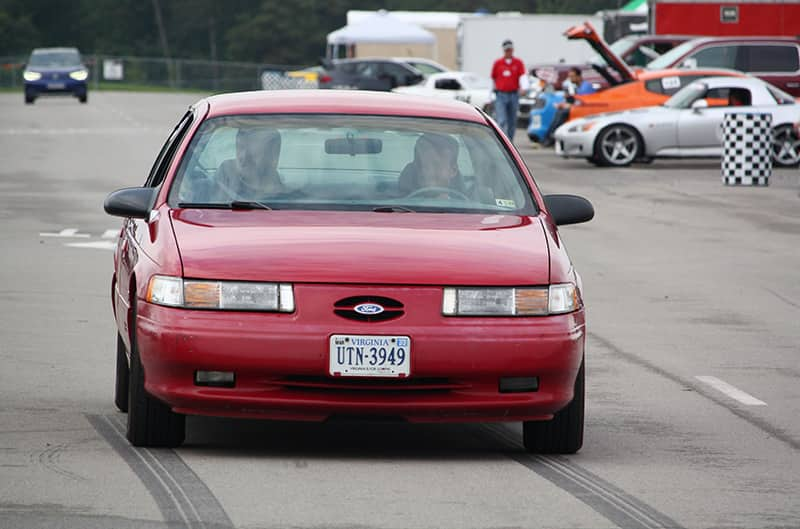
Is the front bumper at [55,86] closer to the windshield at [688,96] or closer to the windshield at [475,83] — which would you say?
the windshield at [475,83]

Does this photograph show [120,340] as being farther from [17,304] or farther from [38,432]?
[17,304]

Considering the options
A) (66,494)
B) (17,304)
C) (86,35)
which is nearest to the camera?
(66,494)

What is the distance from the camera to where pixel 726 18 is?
135ft

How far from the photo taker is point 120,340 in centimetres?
789

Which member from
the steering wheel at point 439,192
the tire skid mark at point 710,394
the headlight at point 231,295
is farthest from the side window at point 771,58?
the headlight at point 231,295

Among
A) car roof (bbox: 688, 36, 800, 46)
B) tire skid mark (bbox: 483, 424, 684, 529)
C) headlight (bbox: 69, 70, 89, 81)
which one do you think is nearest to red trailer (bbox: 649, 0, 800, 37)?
car roof (bbox: 688, 36, 800, 46)

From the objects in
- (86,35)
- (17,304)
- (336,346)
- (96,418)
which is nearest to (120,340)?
(96,418)

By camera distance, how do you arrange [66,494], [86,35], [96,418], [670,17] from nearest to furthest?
[66,494] < [96,418] < [670,17] < [86,35]

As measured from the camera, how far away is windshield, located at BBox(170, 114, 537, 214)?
7449 millimetres

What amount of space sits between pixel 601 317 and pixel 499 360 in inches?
215

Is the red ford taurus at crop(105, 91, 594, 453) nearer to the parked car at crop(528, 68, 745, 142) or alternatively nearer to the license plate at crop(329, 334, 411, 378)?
the license plate at crop(329, 334, 411, 378)

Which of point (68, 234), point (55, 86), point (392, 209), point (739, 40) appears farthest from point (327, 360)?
point (55, 86)

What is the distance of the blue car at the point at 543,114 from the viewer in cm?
3153

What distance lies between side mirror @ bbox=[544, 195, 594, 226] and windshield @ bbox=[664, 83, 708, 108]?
2051 centimetres
